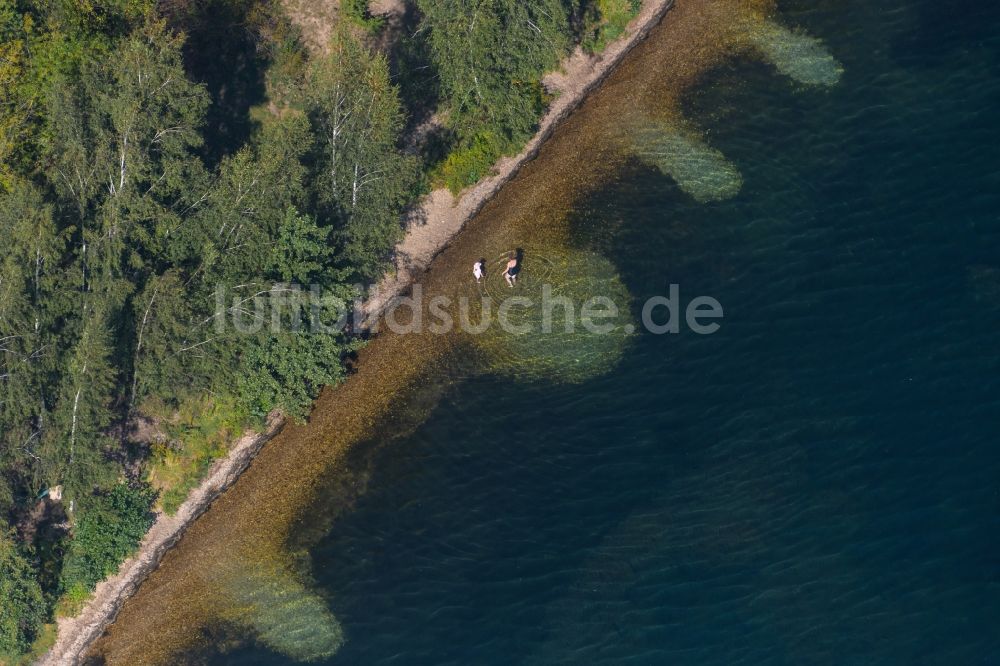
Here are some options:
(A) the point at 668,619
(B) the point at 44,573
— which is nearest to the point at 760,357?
(A) the point at 668,619

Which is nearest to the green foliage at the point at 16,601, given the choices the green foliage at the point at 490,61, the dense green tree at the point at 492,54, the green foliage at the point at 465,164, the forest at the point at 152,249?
the forest at the point at 152,249

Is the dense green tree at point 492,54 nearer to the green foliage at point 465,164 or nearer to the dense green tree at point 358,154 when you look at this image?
the green foliage at point 465,164

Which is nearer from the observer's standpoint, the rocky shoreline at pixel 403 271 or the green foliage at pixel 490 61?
the green foliage at pixel 490 61

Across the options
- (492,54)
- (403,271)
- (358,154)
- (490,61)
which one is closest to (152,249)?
(358,154)

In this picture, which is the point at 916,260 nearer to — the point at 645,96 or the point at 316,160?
the point at 645,96

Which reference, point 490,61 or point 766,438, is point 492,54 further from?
point 766,438

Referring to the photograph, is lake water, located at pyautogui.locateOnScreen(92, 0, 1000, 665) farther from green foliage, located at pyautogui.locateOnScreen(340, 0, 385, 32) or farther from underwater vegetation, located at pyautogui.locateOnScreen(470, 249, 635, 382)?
green foliage, located at pyautogui.locateOnScreen(340, 0, 385, 32)
